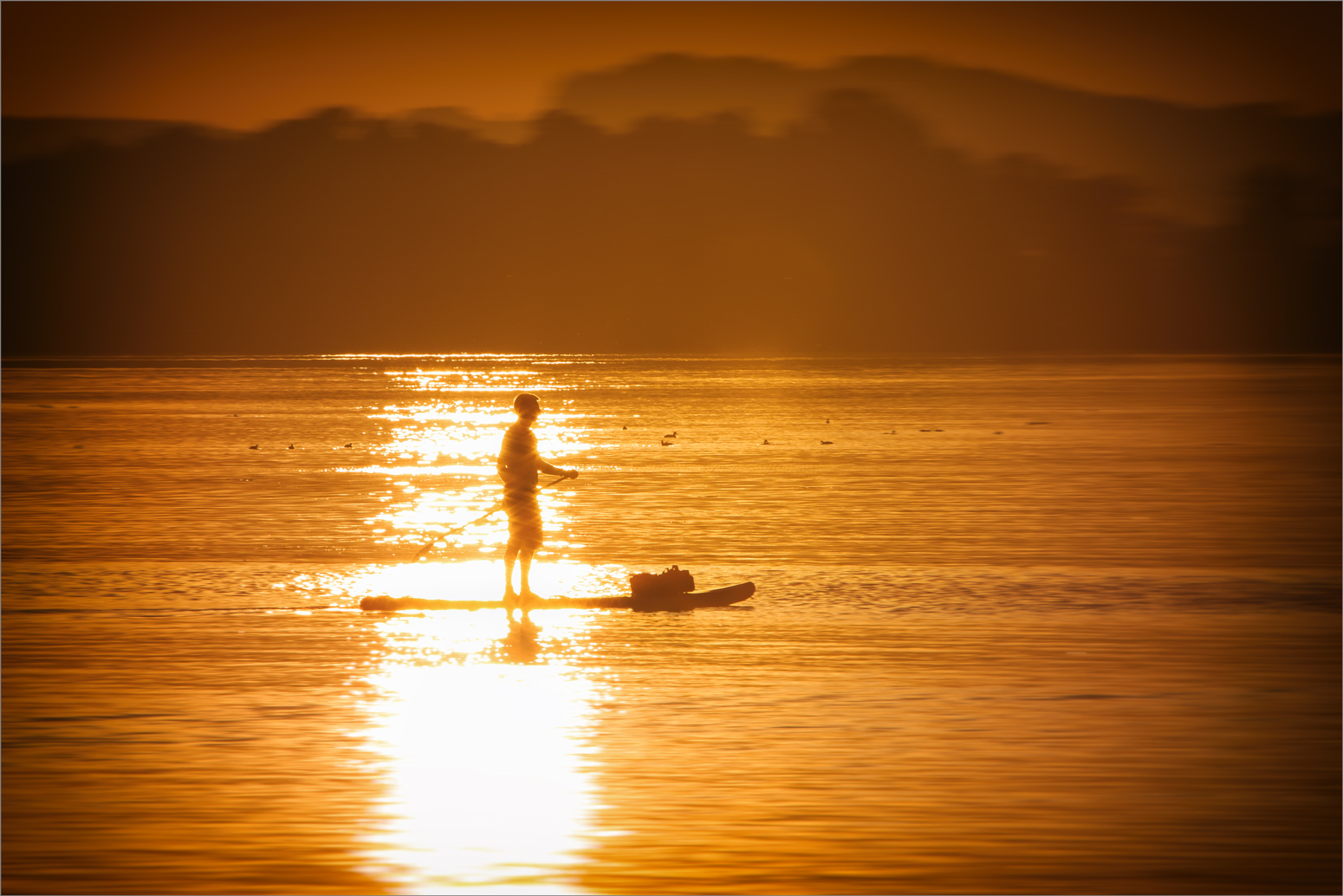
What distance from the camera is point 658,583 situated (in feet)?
50.1

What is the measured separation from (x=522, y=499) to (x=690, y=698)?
14.1ft

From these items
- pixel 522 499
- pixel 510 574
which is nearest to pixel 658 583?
pixel 510 574

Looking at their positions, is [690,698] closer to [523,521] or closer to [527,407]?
[523,521]

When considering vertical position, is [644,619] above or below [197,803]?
above

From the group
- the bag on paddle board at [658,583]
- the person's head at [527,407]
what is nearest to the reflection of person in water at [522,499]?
the person's head at [527,407]

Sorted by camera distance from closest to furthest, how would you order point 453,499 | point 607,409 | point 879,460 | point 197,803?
point 197,803, point 453,499, point 879,460, point 607,409

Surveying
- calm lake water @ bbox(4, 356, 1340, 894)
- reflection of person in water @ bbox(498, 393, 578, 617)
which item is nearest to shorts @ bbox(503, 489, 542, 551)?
reflection of person in water @ bbox(498, 393, 578, 617)

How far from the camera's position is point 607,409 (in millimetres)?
73250

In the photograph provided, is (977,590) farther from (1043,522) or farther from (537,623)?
(1043,522)

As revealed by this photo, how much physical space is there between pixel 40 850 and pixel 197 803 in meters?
0.91

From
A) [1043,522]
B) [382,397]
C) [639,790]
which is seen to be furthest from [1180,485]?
[382,397]

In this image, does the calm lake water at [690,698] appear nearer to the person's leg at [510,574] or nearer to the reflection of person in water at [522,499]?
the person's leg at [510,574]

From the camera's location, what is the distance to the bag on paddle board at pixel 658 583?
15234 mm

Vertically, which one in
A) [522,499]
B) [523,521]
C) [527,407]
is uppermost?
[527,407]
